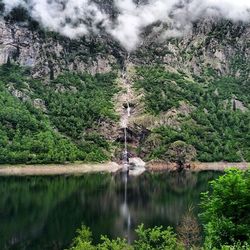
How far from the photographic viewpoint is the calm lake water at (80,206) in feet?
279

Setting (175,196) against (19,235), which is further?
(175,196)

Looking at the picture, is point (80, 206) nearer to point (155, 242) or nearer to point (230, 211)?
point (155, 242)

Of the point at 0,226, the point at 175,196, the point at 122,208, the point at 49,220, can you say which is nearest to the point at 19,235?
the point at 0,226

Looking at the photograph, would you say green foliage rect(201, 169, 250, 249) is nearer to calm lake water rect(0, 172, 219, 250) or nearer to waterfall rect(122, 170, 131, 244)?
calm lake water rect(0, 172, 219, 250)

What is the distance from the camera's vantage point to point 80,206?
116625 millimetres

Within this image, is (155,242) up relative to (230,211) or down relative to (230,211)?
down

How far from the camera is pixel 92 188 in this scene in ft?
497

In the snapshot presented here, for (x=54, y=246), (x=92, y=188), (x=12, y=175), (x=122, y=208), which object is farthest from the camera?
(x=12, y=175)

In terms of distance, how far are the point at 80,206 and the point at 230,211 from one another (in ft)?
266

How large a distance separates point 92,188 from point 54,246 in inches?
2958

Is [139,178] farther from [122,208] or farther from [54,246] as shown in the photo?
[54,246]

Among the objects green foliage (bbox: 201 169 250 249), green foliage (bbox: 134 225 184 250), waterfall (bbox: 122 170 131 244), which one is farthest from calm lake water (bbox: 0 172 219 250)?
green foliage (bbox: 201 169 250 249)

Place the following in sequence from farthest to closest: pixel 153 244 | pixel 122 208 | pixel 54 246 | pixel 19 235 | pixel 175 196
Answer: pixel 175 196
pixel 122 208
pixel 19 235
pixel 54 246
pixel 153 244

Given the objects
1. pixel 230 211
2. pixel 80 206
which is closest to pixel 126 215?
pixel 80 206
